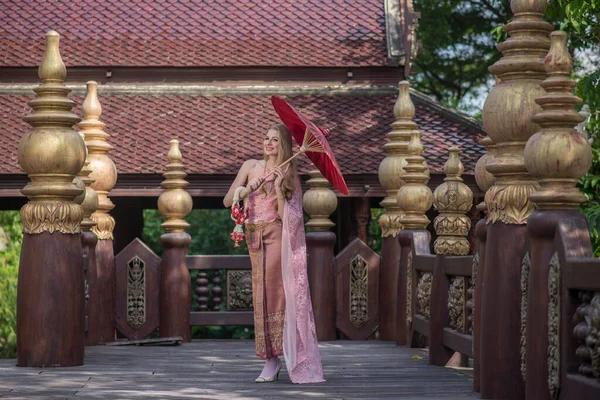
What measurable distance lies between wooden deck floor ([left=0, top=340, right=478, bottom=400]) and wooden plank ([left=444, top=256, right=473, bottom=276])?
0.70 metres

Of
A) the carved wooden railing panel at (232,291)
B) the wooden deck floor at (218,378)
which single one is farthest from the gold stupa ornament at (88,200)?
the carved wooden railing panel at (232,291)

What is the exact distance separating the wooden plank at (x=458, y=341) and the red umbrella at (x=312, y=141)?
1.29 m

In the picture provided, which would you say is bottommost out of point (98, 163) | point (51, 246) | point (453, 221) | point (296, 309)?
point (296, 309)

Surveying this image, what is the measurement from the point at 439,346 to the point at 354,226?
405 inches

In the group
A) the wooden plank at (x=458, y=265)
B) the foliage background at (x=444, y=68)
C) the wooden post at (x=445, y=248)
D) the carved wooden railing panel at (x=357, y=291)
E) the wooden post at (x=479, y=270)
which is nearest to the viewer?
the wooden post at (x=479, y=270)

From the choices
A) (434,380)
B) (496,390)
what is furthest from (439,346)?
(496,390)

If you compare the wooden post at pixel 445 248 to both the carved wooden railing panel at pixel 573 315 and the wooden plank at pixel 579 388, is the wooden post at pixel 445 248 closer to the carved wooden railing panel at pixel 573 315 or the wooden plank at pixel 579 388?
the carved wooden railing panel at pixel 573 315

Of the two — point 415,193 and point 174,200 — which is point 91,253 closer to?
point 174,200

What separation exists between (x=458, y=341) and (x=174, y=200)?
4.86 m

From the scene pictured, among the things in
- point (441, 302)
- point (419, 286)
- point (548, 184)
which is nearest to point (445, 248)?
point (441, 302)

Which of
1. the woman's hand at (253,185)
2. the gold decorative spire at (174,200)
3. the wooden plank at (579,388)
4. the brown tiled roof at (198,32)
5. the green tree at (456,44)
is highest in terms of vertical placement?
the green tree at (456,44)

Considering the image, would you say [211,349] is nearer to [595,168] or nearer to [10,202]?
[595,168]

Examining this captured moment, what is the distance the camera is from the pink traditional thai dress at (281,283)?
8367 mm

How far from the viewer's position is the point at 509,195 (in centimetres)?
675
